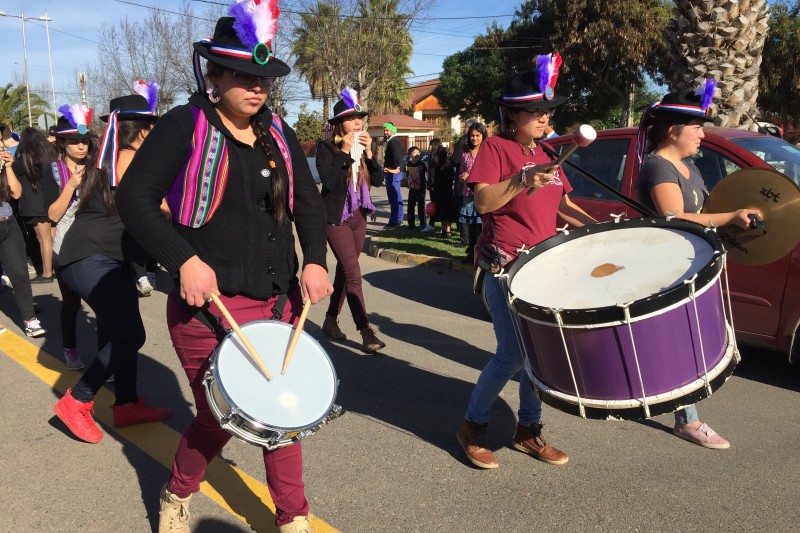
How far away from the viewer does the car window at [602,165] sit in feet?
18.8

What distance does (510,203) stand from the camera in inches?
135

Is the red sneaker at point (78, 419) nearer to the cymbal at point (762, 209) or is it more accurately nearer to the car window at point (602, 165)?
the cymbal at point (762, 209)

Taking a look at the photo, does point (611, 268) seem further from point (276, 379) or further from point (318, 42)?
point (318, 42)

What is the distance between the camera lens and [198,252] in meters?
2.59

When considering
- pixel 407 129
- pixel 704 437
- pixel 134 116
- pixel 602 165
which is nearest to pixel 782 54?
pixel 602 165

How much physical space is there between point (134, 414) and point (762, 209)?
3513 millimetres

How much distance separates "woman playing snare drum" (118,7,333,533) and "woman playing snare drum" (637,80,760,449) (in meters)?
1.87

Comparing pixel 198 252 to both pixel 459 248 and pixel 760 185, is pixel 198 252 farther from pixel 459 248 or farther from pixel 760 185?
pixel 459 248

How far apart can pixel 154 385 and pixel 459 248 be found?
6.62 meters

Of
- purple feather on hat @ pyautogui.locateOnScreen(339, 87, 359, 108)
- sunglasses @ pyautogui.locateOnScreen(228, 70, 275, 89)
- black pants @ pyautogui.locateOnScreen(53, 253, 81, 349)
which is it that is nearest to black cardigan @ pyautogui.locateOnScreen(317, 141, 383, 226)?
purple feather on hat @ pyautogui.locateOnScreen(339, 87, 359, 108)

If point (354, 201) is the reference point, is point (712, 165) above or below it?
above

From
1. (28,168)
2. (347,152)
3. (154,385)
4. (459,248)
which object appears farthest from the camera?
(459,248)

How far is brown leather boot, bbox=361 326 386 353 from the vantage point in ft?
18.7

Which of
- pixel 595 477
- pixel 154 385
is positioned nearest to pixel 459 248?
pixel 154 385
